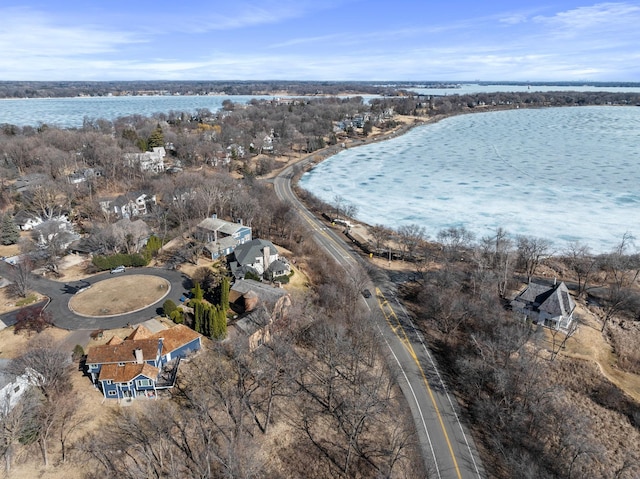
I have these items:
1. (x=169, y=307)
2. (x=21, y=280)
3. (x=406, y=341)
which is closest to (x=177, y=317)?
(x=169, y=307)

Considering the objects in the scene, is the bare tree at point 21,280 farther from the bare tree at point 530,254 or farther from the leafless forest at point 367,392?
the bare tree at point 530,254

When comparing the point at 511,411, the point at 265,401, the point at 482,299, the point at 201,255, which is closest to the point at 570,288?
the point at 482,299

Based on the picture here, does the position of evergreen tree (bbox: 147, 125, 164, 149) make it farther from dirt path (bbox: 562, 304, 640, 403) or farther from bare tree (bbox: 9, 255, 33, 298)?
dirt path (bbox: 562, 304, 640, 403)

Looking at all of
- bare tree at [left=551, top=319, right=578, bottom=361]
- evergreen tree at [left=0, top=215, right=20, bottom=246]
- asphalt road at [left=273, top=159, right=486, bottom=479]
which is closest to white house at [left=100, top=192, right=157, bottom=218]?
evergreen tree at [left=0, top=215, right=20, bottom=246]

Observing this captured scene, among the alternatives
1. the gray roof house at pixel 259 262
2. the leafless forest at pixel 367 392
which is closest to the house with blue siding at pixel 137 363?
the leafless forest at pixel 367 392

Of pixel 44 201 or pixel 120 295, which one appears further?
pixel 44 201

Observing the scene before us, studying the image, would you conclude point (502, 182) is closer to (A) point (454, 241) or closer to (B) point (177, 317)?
(A) point (454, 241)

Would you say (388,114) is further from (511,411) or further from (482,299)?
(511,411)
